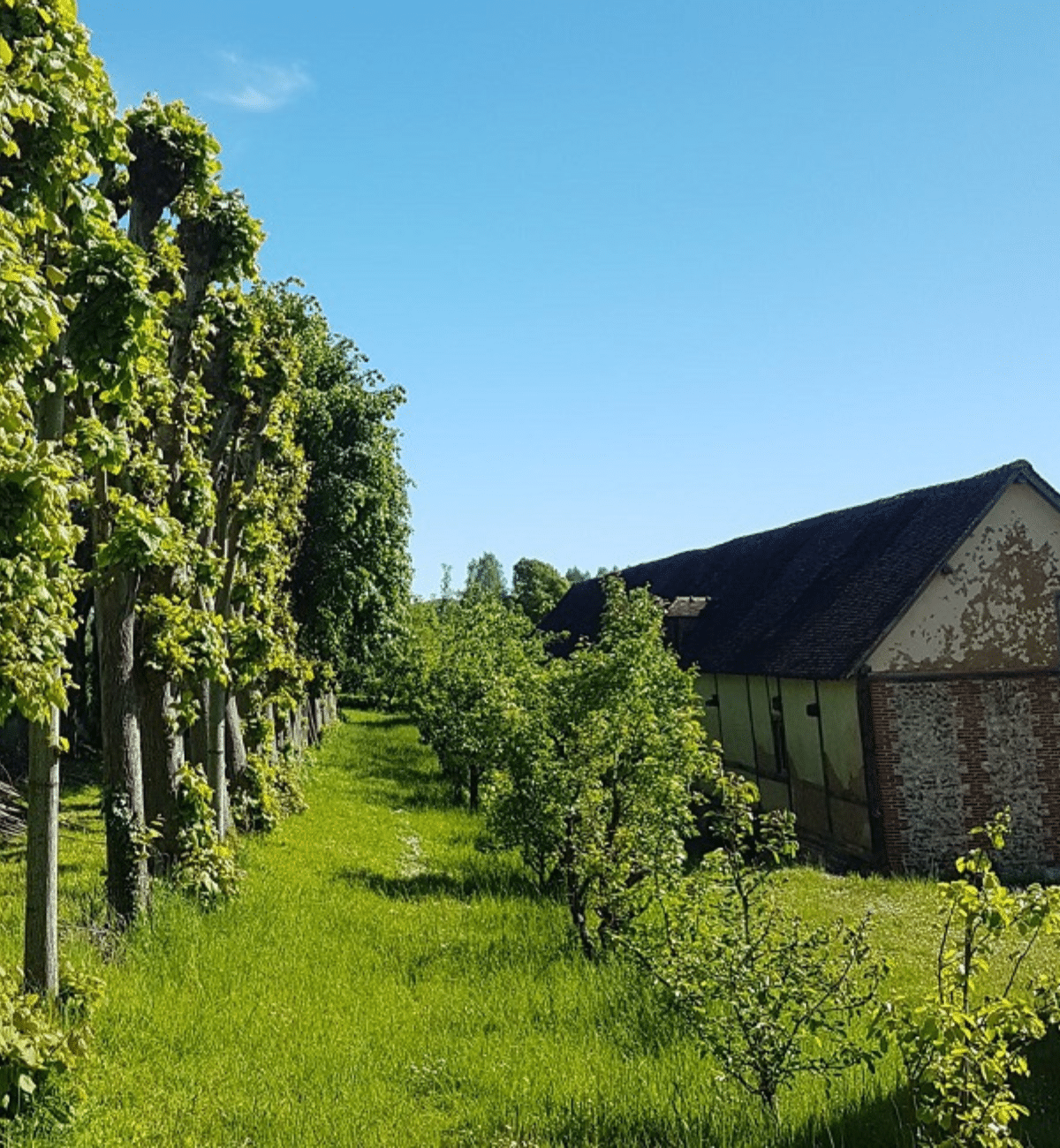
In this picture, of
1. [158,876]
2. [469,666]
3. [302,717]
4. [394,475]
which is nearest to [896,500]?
[469,666]

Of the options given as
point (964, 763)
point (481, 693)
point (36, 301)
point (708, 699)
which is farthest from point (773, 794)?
point (36, 301)

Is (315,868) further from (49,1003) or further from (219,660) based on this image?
(49,1003)

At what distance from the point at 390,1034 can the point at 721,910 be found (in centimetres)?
280

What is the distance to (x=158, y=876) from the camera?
10.2 meters

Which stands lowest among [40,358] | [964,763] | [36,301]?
[964,763]

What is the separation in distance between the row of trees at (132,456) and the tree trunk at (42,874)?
16 mm

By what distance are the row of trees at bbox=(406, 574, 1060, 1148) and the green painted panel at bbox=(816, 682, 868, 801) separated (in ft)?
9.40

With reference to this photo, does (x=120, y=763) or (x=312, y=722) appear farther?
(x=312, y=722)

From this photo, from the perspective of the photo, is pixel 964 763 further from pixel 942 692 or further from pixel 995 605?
pixel 995 605

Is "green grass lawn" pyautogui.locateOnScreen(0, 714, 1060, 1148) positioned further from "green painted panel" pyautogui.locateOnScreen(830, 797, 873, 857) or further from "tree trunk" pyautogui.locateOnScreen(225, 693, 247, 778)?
"green painted panel" pyautogui.locateOnScreen(830, 797, 873, 857)

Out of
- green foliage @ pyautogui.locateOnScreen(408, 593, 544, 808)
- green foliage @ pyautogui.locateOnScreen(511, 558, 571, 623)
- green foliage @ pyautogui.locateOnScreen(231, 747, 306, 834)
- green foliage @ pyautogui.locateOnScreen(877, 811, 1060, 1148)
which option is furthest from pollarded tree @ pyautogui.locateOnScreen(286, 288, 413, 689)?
green foliage @ pyautogui.locateOnScreen(511, 558, 571, 623)

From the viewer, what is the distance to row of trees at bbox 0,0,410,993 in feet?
17.7

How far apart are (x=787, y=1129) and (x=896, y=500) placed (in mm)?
19505

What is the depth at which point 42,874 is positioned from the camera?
6.79 meters
